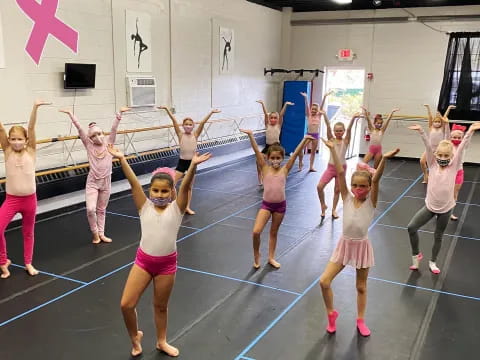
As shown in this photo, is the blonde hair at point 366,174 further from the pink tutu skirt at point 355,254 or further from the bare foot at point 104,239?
the bare foot at point 104,239

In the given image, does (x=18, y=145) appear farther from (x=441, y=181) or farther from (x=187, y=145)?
(x=441, y=181)

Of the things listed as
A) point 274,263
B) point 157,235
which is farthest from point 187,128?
point 157,235

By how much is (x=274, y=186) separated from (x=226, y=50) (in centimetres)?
770

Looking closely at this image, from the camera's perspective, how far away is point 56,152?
768 cm

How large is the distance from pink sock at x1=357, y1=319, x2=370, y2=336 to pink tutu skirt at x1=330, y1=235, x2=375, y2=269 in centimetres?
58

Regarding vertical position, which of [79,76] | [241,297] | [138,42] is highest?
[138,42]

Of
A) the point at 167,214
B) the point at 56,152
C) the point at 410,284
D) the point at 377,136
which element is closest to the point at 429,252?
the point at 410,284

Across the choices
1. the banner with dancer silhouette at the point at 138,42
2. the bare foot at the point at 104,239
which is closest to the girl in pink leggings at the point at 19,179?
the bare foot at the point at 104,239

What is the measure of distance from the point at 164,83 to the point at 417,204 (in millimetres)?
5597

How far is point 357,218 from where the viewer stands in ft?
13.0

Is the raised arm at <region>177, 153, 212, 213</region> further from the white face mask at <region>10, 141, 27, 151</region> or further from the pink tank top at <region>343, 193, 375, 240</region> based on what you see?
the white face mask at <region>10, 141, 27, 151</region>

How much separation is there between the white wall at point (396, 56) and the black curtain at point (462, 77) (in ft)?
0.99

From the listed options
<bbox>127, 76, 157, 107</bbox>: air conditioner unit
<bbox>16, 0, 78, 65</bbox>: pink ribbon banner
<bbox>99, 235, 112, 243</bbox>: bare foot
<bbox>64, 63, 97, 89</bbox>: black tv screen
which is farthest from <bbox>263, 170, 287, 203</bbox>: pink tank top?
<bbox>127, 76, 157, 107</bbox>: air conditioner unit

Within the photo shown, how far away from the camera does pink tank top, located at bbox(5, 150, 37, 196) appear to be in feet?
16.7
